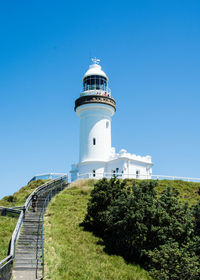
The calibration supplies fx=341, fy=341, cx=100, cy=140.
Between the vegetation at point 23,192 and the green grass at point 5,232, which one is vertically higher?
the vegetation at point 23,192

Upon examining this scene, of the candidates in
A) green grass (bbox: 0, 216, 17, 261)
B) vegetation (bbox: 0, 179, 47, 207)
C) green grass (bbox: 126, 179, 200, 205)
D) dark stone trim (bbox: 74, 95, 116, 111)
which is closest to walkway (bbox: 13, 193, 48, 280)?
green grass (bbox: 0, 216, 17, 261)

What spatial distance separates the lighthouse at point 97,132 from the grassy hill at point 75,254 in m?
15.5

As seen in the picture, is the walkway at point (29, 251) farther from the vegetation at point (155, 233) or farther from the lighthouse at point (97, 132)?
the lighthouse at point (97, 132)

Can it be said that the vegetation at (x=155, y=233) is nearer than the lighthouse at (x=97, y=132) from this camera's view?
Yes

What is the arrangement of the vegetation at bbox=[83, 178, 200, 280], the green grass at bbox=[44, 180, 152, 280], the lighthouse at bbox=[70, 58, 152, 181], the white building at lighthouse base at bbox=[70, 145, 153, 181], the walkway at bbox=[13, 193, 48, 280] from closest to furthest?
the walkway at bbox=[13, 193, 48, 280]
the green grass at bbox=[44, 180, 152, 280]
the vegetation at bbox=[83, 178, 200, 280]
the white building at lighthouse base at bbox=[70, 145, 153, 181]
the lighthouse at bbox=[70, 58, 152, 181]

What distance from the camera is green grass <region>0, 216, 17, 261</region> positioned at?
56.8 feet

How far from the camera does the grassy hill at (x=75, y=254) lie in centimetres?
1619

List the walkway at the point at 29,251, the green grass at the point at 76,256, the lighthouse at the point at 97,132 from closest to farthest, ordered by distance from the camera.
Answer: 1. the walkway at the point at 29,251
2. the green grass at the point at 76,256
3. the lighthouse at the point at 97,132

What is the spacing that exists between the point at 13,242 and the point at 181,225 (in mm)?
9116

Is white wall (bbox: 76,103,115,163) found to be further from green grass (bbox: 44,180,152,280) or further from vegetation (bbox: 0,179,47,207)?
green grass (bbox: 44,180,152,280)

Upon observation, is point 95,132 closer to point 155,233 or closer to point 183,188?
point 183,188

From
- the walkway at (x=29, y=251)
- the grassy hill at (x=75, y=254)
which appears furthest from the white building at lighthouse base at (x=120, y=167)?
the walkway at (x=29, y=251)

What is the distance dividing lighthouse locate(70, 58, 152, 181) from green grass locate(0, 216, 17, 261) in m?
18.0

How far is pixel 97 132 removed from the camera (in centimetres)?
4319
